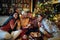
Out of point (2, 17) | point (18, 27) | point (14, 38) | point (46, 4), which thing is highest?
point (46, 4)

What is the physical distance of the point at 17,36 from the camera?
174cm

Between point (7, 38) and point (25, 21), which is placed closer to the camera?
point (7, 38)

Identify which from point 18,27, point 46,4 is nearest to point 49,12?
point 46,4

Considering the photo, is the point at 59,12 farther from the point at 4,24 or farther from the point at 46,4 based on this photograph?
the point at 4,24

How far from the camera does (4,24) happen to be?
177cm

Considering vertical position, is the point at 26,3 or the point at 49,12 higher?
the point at 26,3

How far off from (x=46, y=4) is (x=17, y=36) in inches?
20.1

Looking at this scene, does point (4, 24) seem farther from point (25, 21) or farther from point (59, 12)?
point (59, 12)

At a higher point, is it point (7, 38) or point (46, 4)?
point (46, 4)

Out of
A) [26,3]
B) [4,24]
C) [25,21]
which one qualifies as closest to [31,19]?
[25,21]

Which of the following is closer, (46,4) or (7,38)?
(7,38)

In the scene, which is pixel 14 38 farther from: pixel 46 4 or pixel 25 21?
pixel 46 4

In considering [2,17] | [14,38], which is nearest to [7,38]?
[14,38]

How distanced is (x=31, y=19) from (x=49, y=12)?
0.76 feet
